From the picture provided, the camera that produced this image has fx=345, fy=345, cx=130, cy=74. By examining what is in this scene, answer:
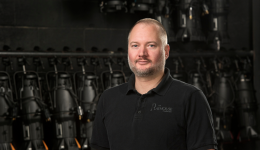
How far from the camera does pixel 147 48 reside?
5.38 feet

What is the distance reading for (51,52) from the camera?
3412 millimetres

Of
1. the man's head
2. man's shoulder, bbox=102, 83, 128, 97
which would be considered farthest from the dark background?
the man's head

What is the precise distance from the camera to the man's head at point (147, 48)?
5.36 feet

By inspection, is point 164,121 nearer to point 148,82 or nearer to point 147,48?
point 148,82

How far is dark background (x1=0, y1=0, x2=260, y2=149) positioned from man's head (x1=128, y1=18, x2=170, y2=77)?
226cm

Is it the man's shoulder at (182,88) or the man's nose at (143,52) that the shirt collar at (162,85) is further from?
the man's nose at (143,52)

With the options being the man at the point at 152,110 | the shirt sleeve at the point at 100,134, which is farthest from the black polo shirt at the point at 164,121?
the shirt sleeve at the point at 100,134

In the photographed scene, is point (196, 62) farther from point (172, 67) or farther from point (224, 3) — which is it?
point (224, 3)

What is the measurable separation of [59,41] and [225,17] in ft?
6.16

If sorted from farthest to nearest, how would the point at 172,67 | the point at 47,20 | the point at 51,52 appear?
the point at 172,67 < the point at 47,20 < the point at 51,52

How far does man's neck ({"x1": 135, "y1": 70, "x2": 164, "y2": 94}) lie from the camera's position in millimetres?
1694

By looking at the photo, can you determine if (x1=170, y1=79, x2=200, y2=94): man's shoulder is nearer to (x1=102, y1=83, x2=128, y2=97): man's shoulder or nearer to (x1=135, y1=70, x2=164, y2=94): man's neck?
(x1=135, y1=70, x2=164, y2=94): man's neck

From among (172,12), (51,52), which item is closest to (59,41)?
(51,52)

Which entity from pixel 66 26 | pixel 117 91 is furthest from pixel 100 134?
pixel 66 26
